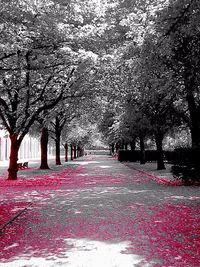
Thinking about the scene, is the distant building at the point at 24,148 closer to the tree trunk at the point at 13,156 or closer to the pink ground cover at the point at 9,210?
the tree trunk at the point at 13,156

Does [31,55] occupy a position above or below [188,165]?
above

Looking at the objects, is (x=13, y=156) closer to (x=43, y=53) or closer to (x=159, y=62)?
(x=43, y=53)

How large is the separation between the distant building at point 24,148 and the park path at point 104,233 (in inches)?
1707

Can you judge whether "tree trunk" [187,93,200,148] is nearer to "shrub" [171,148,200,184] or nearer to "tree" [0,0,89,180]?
"shrub" [171,148,200,184]

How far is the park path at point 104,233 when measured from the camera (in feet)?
18.6

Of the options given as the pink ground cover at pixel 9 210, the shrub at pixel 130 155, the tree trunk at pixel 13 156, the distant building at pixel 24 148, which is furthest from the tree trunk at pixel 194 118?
the distant building at pixel 24 148

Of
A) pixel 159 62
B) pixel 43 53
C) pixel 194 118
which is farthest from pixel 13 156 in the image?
pixel 159 62

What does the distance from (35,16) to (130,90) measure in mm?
15631

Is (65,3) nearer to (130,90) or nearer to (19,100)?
(19,100)

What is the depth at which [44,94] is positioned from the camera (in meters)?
22.4

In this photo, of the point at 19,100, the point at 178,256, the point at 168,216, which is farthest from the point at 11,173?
the point at 178,256

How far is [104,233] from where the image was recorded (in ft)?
24.4

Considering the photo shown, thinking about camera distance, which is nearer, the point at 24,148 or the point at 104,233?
the point at 104,233

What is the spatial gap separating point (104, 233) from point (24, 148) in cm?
7453
